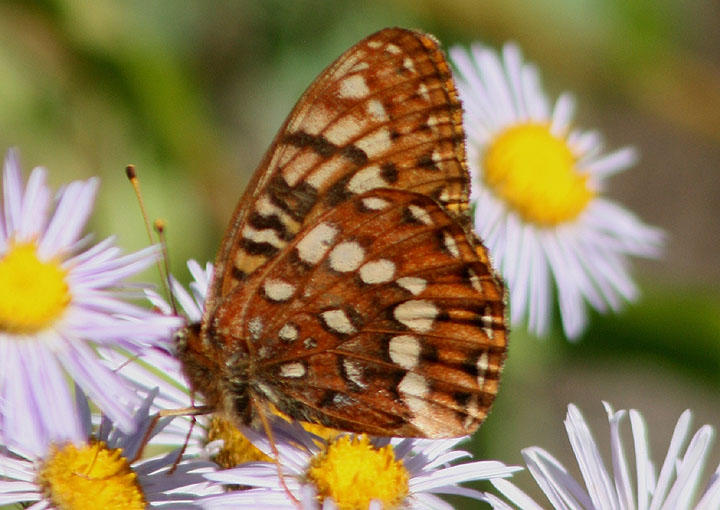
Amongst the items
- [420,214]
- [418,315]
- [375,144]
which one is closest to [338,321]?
[418,315]

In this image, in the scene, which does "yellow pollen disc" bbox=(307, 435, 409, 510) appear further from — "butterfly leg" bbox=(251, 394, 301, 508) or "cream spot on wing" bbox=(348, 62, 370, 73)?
"cream spot on wing" bbox=(348, 62, 370, 73)

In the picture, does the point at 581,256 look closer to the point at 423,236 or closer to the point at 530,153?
the point at 530,153

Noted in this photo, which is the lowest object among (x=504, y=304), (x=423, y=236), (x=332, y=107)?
(x=504, y=304)

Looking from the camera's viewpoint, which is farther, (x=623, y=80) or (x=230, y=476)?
(x=623, y=80)

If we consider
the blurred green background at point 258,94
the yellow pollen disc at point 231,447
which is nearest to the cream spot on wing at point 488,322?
the yellow pollen disc at point 231,447

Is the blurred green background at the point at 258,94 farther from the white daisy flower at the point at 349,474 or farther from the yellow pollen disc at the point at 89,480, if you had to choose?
the yellow pollen disc at the point at 89,480

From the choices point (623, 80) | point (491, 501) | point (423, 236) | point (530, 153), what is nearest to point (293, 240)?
point (423, 236)
